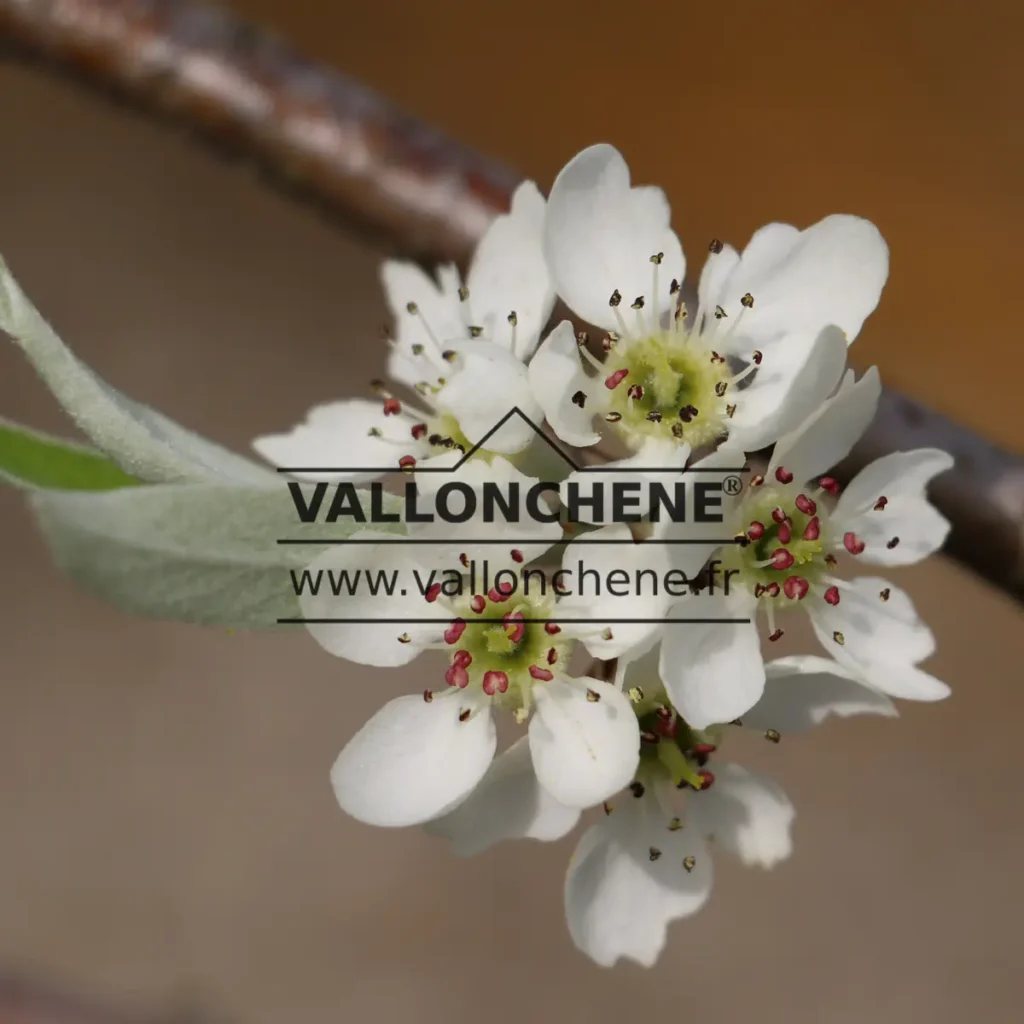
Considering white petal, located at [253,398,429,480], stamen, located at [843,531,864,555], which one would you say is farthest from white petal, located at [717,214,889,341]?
white petal, located at [253,398,429,480]

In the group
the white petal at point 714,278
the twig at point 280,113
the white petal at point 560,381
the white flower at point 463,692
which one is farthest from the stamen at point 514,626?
the twig at point 280,113

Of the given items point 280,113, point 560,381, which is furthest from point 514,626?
point 280,113

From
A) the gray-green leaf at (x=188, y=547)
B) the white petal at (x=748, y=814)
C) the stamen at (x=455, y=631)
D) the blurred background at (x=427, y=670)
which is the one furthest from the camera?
the blurred background at (x=427, y=670)

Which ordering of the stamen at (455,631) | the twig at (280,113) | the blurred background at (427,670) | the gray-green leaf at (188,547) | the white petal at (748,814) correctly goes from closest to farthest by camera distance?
the gray-green leaf at (188,547) → the stamen at (455,631) → the white petal at (748,814) → the twig at (280,113) → the blurred background at (427,670)

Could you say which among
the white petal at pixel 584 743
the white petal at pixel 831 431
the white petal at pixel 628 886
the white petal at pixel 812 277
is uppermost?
the white petal at pixel 812 277

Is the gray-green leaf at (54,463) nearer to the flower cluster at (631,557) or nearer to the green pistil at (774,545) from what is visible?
the flower cluster at (631,557)

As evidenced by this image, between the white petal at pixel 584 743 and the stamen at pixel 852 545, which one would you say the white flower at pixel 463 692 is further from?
the stamen at pixel 852 545

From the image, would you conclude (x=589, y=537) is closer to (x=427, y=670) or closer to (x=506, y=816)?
(x=506, y=816)

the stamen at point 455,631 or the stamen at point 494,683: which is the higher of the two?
the stamen at point 455,631

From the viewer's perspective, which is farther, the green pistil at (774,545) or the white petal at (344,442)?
the white petal at (344,442)
